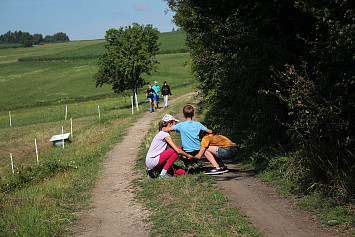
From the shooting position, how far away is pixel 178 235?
527 centimetres

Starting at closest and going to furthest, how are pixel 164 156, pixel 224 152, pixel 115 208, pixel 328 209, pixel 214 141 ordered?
1. pixel 328 209
2. pixel 115 208
3. pixel 164 156
4. pixel 214 141
5. pixel 224 152

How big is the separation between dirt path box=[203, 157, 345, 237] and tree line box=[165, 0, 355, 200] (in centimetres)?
61

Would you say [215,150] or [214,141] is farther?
[214,141]

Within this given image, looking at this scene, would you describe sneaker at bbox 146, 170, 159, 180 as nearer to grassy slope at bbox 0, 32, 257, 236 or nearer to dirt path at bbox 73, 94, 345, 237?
grassy slope at bbox 0, 32, 257, 236

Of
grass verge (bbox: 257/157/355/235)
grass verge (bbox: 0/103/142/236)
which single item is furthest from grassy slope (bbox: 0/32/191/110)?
grass verge (bbox: 257/157/355/235)

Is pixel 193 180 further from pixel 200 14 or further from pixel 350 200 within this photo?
pixel 200 14

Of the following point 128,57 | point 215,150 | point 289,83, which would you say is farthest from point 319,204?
point 128,57

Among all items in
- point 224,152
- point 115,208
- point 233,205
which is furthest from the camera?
point 224,152

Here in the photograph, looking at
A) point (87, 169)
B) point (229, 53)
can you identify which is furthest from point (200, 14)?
point (87, 169)

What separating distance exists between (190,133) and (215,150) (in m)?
0.69

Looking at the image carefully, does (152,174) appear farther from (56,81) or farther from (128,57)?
(56,81)

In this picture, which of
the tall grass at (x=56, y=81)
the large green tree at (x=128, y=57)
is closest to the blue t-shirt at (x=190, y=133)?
the large green tree at (x=128, y=57)

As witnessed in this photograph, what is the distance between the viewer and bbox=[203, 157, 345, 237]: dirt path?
206 inches

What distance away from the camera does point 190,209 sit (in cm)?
617
